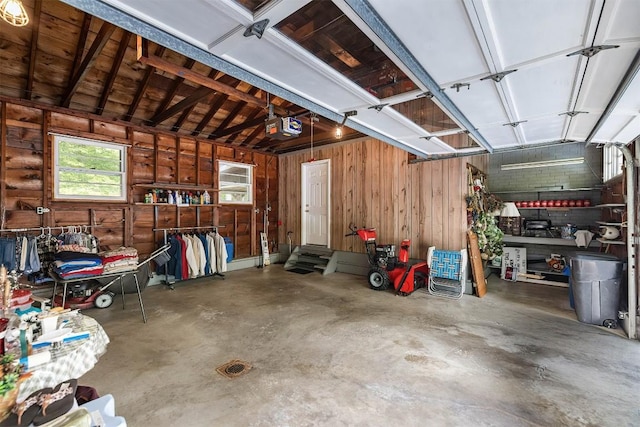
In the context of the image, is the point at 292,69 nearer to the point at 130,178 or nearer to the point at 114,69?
the point at 114,69

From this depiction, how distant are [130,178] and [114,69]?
1946 millimetres

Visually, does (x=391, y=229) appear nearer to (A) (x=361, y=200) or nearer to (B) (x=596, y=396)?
(A) (x=361, y=200)

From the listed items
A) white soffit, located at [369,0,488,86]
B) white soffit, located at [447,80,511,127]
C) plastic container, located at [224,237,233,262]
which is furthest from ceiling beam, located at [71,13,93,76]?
white soffit, located at [447,80,511,127]

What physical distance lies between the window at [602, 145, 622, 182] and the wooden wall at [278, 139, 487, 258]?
81.6 inches

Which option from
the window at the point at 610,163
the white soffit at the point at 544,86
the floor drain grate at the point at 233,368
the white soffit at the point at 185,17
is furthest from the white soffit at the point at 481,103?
the window at the point at 610,163

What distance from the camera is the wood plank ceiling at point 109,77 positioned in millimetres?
3418

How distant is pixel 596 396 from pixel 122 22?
424cm

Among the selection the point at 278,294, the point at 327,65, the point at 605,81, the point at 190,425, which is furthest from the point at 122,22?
the point at 278,294

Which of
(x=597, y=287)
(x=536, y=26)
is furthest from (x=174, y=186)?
(x=597, y=287)

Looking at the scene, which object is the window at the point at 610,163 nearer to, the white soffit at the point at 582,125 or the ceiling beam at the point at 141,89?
the white soffit at the point at 582,125

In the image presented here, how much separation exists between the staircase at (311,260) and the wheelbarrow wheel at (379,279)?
142 cm

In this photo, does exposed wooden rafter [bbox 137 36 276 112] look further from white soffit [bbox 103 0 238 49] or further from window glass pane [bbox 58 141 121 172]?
window glass pane [bbox 58 141 121 172]

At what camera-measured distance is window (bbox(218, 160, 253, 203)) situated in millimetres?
6793

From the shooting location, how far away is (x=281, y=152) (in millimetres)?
7902
